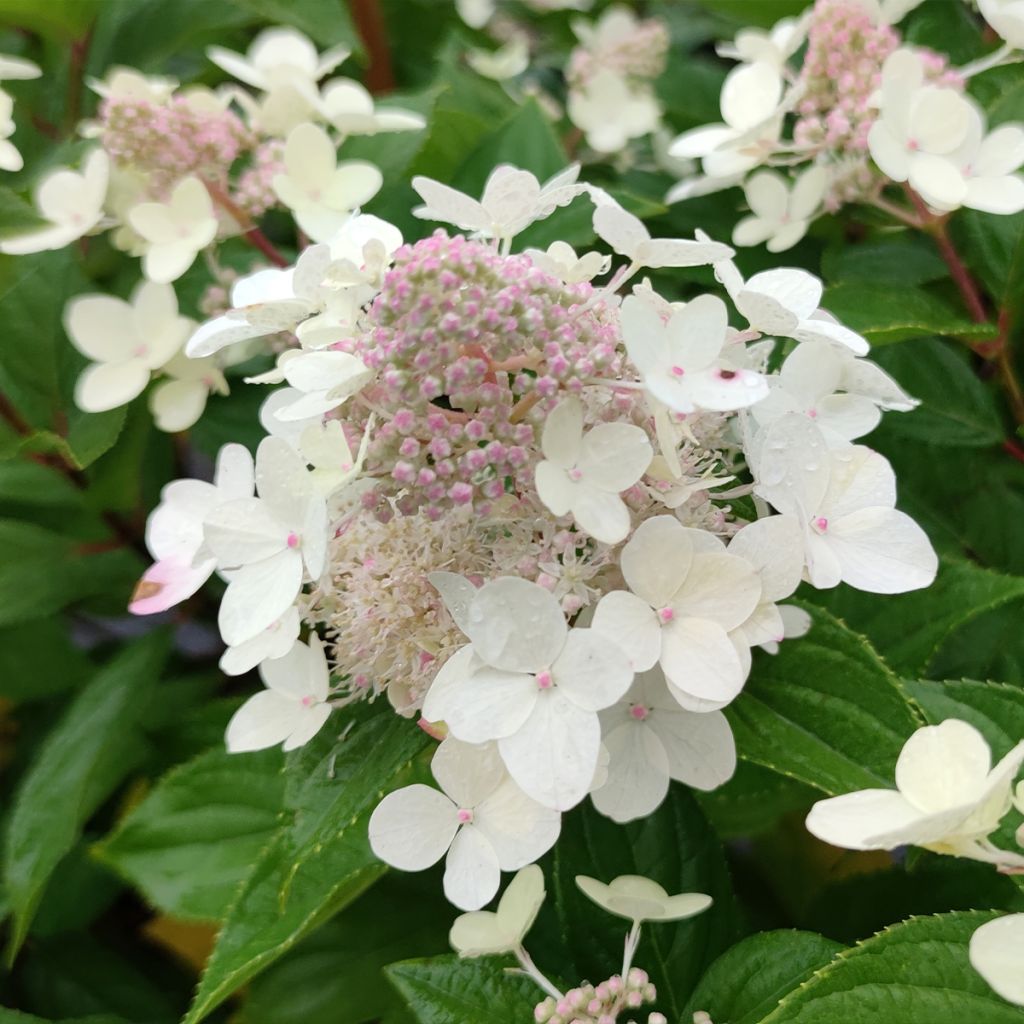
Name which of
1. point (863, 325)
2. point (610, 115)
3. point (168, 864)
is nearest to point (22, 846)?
point (168, 864)

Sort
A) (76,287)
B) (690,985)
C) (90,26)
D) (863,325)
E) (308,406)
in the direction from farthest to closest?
1. (90,26)
2. (76,287)
3. (863,325)
4. (690,985)
5. (308,406)

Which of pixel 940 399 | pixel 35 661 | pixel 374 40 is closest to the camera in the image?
Result: pixel 940 399

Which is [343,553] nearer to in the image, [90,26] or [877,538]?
[877,538]

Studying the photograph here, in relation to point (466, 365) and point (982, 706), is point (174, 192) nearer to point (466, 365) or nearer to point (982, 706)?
point (466, 365)

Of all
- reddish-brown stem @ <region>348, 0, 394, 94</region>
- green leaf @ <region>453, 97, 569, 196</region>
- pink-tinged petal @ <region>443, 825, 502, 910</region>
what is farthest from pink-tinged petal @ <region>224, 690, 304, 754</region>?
reddish-brown stem @ <region>348, 0, 394, 94</region>

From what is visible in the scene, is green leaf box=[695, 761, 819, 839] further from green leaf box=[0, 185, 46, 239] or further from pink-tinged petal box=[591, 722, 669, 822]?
green leaf box=[0, 185, 46, 239]

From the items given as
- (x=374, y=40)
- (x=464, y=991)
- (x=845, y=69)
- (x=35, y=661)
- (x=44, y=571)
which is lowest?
(x=35, y=661)

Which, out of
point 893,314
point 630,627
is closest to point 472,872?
point 630,627

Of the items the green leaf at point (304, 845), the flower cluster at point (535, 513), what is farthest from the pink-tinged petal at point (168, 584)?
the green leaf at point (304, 845)
